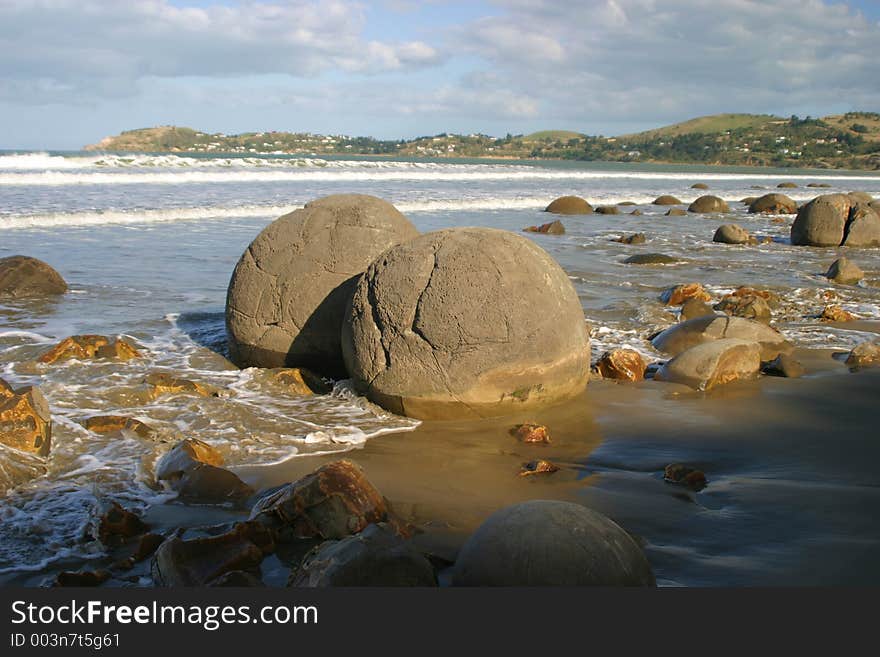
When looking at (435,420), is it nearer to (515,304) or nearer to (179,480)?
(515,304)

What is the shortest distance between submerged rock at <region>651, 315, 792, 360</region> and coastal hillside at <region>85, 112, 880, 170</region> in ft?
269

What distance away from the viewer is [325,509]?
14.2 ft

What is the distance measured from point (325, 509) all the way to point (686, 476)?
2416 millimetres

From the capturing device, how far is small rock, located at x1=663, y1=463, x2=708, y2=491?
5098 millimetres

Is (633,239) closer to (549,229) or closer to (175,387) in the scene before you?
(549,229)

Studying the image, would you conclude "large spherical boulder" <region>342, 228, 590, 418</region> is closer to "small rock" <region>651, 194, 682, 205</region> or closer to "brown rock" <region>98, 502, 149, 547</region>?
"brown rock" <region>98, 502, 149, 547</region>

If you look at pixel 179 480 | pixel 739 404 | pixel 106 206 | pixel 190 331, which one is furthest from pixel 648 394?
pixel 106 206

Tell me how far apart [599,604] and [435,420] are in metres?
3.33

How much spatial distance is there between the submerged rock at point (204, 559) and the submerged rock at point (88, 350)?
14.2ft

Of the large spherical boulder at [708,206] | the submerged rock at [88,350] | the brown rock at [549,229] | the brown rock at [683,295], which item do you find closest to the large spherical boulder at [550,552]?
the submerged rock at [88,350]

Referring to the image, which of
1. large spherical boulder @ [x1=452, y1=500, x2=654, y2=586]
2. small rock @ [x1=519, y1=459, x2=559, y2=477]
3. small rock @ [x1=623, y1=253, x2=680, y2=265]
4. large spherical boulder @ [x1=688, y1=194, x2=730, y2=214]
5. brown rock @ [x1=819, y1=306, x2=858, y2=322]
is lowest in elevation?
small rock @ [x1=519, y1=459, x2=559, y2=477]

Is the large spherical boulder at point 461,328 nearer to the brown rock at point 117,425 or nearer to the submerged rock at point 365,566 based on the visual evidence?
the brown rock at point 117,425

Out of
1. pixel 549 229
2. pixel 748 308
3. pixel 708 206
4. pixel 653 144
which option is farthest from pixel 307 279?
pixel 653 144

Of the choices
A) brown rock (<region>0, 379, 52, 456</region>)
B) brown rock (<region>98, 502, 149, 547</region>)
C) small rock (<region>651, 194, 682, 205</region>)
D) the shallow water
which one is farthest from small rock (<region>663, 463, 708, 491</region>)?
small rock (<region>651, 194, 682, 205</region>)
